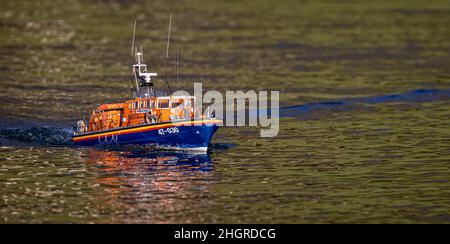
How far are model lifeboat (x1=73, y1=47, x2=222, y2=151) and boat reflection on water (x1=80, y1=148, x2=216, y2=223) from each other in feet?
3.13

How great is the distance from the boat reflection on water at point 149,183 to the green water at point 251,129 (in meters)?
0.12

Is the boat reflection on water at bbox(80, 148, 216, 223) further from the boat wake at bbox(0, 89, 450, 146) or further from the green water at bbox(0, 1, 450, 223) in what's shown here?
the boat wake at bbox(0, 89, 450, 146)

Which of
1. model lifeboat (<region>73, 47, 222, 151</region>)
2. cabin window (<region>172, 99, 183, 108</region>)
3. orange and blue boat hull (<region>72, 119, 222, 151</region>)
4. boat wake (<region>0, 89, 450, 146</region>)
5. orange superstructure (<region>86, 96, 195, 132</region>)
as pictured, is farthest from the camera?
boat wake (<region>0, 89, 450, 146</region>)

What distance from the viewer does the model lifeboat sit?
74.5 metres

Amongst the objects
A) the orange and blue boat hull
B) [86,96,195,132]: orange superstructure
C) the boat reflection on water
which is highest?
[86,96,195,132]: orange superstructure

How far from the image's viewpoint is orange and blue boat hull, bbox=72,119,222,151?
74.2 meters

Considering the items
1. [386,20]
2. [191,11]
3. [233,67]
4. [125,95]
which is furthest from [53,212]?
[191,11]

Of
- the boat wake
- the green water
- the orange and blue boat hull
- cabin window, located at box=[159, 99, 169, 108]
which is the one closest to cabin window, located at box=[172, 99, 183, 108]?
cabin window, located at box=[159, 99, 169, 108]

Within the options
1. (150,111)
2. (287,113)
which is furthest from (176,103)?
(287,113)

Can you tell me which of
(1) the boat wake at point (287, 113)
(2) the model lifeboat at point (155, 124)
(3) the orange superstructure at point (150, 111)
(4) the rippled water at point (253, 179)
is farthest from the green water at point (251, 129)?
(3) the orange superstructure at point (150, 111)

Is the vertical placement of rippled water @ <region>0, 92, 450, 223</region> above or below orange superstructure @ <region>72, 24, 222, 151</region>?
below

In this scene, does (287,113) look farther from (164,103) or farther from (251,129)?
(164,103)

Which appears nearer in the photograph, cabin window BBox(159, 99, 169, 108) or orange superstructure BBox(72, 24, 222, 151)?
orange superstructure BBox(72, 24, 222, 151)

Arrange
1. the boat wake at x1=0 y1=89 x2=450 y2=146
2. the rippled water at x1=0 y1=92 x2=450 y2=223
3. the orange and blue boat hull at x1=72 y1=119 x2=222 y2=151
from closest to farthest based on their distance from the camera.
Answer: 1. the rippled water at x1=0 y1=92 x2=450 y2=223
2. the orange and blue boat hull at x1=72 y1=119 x2=222 y2=151
3. the boat wake at x1=0 y1=89 x2=450 y2=146
